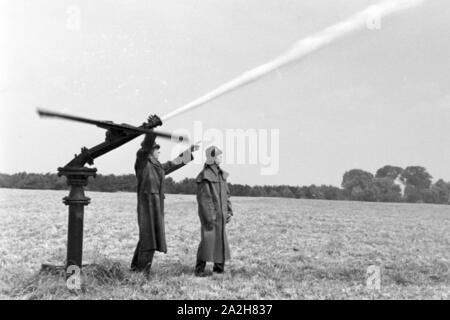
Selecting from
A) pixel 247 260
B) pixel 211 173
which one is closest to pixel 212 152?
pixel 211 173

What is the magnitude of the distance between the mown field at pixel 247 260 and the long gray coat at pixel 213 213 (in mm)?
535

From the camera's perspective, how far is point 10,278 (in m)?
10.3

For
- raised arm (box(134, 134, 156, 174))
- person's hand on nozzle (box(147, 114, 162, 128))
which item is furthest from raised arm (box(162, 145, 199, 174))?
person's hand on nozzle (box(147, 114, 162, 128))

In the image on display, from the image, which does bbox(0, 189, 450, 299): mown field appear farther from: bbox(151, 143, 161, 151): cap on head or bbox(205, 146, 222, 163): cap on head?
bbox(205, 146, 222, 163): cap on head

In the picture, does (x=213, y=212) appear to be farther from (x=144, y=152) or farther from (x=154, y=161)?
(x=144, y=152)

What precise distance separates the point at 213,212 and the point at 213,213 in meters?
0.02

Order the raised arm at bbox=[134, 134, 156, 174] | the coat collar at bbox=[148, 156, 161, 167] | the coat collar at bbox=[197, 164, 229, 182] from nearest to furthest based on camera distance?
the raised arm at bbox=[134, 134, 156, 174] < the coat collar at bbox=[148, 156, 161, 167] < the coat collar at bbox=[197, 164, 229, 182]

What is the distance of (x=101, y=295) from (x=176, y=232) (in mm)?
10683

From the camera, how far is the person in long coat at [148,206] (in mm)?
10695

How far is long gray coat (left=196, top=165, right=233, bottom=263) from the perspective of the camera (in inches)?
460

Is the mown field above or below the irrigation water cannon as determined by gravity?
below


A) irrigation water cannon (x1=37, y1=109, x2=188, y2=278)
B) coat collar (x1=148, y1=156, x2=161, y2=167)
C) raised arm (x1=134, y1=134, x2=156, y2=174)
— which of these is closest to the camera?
irrigation water cannon (x1=37, y1=109, x2=188, y2=278)

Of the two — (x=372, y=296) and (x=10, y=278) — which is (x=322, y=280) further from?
(x=10, y=278)

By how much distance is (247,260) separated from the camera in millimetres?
13734
